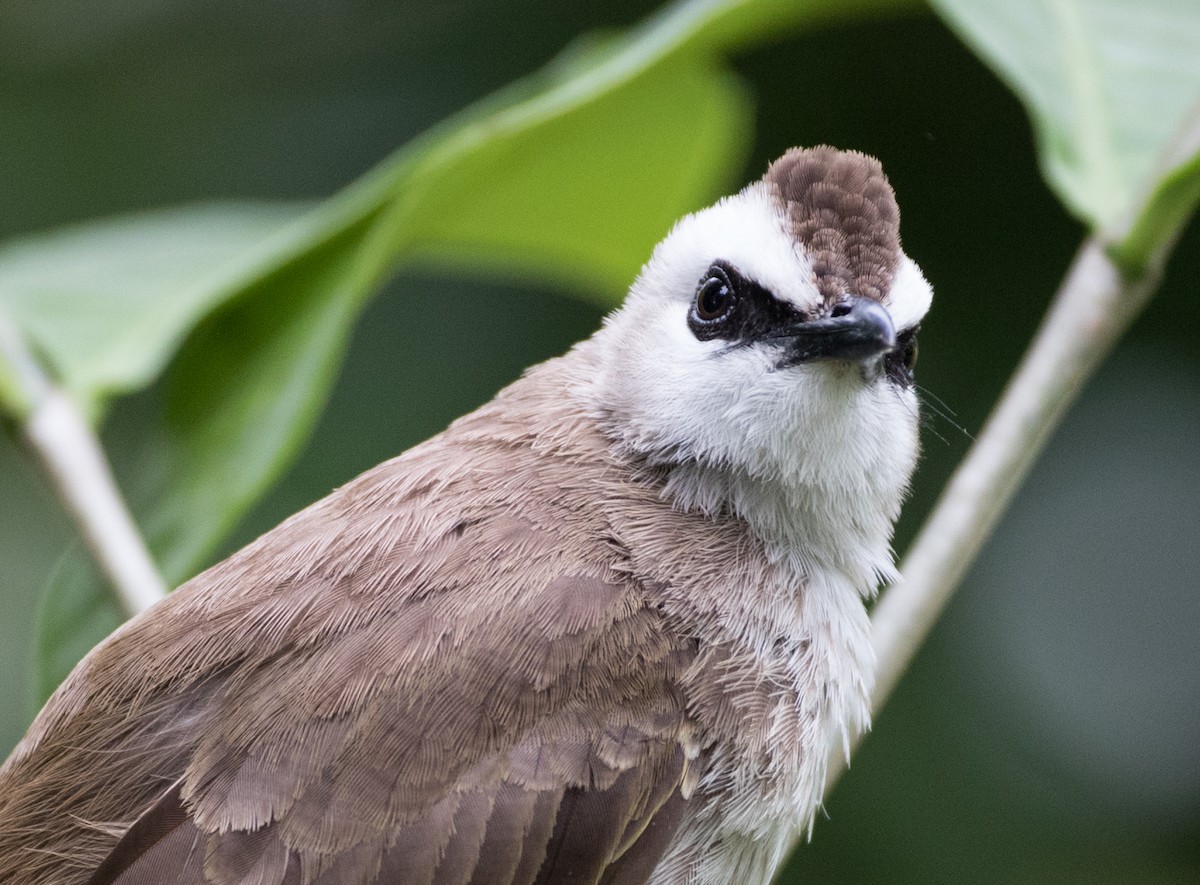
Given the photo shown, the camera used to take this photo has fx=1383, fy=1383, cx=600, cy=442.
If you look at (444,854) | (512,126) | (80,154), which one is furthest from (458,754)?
(80,154)

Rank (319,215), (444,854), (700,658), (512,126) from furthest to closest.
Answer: (319,215)
(512,126)
(700,658)
(444,854)

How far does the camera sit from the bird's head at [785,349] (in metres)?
2.06

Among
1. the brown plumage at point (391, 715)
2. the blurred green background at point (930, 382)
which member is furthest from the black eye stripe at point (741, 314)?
the blurred green background at point (930, 382)

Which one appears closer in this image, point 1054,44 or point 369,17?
point 1054,44

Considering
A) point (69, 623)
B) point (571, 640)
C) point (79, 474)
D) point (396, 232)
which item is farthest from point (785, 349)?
point (69, 623)

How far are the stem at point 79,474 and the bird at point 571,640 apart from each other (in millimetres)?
281

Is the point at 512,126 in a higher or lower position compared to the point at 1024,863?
higher

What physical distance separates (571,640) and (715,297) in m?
0.59

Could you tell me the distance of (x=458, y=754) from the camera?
1.92 m

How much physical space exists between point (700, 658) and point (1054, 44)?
4.84ft

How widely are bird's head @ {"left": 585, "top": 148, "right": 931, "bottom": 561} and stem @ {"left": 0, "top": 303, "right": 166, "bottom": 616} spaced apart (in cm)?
87

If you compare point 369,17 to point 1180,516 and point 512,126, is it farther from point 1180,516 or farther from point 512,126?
point 1180,516

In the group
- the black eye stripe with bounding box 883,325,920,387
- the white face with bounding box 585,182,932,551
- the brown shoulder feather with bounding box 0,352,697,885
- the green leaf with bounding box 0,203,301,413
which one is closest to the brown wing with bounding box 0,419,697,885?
the brown shoulder feather with bounding box 0,352,697,885

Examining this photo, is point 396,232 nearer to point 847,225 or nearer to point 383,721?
point 847,225
